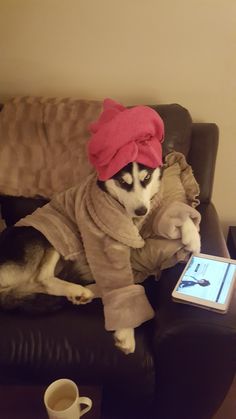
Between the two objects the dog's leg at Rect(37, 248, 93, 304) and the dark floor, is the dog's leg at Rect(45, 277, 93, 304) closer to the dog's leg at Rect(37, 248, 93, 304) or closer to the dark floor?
the dog's leg at Rect(37, 248, 93, 304)

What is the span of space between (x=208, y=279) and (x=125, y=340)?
310mm

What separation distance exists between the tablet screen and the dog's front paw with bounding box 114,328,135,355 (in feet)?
0.65

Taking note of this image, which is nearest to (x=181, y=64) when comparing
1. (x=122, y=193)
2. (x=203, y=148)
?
(x=203, y=148)

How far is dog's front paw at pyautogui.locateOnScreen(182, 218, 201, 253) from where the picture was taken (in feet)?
3.93

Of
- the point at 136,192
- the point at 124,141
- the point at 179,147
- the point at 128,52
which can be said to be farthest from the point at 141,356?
the point at 128,52

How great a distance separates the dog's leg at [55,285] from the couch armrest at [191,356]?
0.85 feet

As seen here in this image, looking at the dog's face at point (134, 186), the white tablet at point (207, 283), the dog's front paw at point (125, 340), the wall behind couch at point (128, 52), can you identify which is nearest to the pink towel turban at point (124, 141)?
the dog's face at point (134, 186)

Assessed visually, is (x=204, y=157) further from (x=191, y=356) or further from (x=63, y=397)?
(x=63, y=397)

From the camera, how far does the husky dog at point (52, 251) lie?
3.86 feet

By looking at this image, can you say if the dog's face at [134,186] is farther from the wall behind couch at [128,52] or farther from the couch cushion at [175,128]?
the wall behind couch at [128,52]

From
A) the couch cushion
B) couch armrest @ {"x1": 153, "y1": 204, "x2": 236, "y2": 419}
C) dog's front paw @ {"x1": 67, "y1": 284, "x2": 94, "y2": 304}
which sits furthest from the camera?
the couch cushion

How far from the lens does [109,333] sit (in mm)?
1142

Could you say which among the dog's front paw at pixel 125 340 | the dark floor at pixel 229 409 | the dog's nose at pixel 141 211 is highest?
the dog's nose at pixel 141 211

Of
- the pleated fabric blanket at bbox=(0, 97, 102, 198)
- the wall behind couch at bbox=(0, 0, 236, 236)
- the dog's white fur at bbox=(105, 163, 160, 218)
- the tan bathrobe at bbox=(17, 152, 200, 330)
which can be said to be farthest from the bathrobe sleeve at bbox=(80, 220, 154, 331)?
the wall behind couch at bbox=(0, 0, 236, 236)
